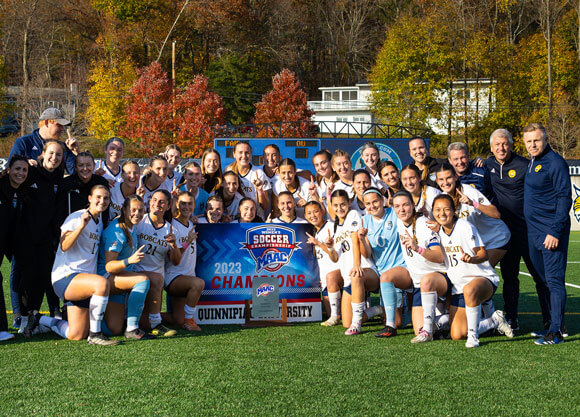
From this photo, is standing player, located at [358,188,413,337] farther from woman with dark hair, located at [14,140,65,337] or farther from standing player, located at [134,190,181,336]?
woman with dark hair, located at [14,140,65,337]

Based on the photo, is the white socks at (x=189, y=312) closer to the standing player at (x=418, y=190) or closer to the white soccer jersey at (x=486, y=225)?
the standing player at (x=418, y=190)

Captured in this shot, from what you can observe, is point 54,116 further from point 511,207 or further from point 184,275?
point 511,207

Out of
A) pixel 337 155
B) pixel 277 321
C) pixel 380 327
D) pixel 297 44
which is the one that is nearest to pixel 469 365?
pixel 380 327

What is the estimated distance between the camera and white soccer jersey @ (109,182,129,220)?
6844mm

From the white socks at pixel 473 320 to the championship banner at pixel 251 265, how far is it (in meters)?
1.75

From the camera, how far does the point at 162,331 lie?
19.8 ft

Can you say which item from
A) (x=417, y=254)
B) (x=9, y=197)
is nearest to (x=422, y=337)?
(x=417, y=254)

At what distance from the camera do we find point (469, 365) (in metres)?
4.80

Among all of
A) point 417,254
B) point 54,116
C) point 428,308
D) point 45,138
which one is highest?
point 54,116

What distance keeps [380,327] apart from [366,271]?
62 centimetres

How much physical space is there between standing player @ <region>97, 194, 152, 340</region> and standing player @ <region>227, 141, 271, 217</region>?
1.79 m

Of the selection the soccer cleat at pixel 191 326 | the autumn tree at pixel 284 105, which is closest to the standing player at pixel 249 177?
the soccer cleat at pixel 191 326

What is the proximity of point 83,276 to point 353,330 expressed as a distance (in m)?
2.54

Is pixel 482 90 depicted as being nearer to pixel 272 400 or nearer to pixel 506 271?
pixel 506 271
